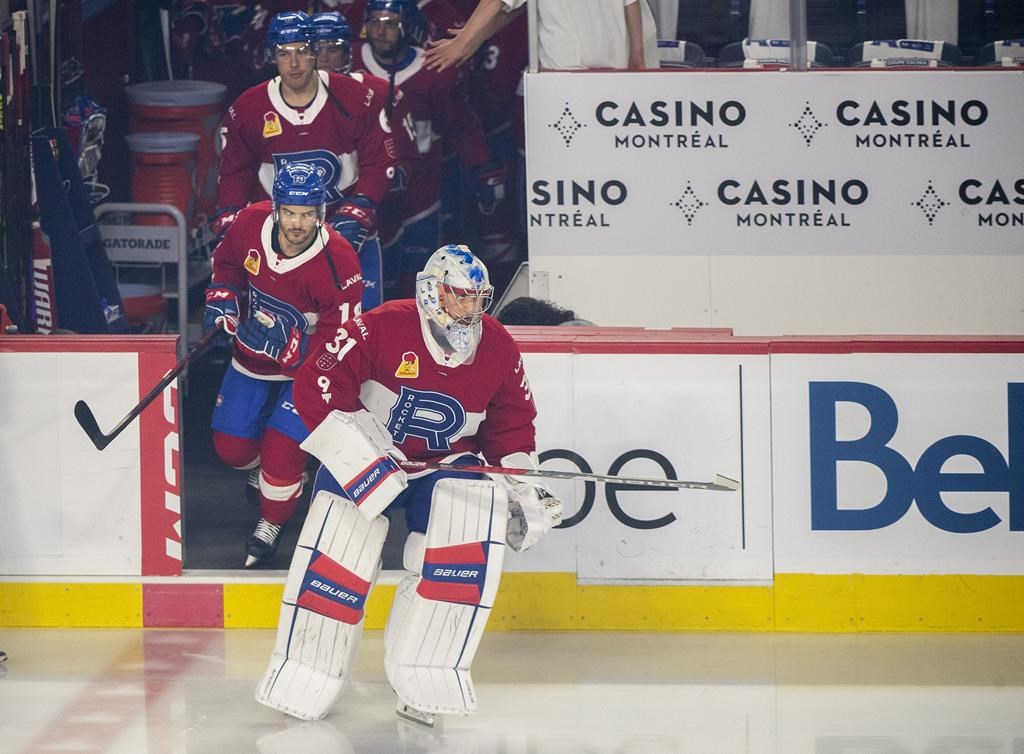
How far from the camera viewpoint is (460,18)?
9820mm

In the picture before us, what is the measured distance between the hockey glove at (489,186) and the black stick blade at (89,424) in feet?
14.0

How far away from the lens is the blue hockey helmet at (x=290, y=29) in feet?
23.2

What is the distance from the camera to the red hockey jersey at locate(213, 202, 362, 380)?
621 centimetres

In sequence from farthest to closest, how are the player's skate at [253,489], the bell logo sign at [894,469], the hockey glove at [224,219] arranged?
the player's skate at [253,489] < the hockey glove at [224,219] < the bell logo sign at [894,469]

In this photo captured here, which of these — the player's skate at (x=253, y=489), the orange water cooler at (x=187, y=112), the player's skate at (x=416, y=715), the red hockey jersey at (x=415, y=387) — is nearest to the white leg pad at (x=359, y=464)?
the red hockey jersey at (x=415, y=387)

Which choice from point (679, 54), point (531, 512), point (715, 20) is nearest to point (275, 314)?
point (531, 512)

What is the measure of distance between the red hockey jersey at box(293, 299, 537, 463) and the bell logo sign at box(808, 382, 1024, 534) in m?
1.09

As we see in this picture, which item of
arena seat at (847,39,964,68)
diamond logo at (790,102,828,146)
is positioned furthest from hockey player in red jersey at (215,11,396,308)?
arena seat at (847,39,964,68)

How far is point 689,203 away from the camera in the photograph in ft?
25.2

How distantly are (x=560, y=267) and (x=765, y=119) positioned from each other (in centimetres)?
106

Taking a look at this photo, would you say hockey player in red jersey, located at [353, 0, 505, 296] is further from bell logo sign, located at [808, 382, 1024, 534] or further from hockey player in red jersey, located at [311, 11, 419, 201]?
bell logo sign, located at [808, 382, 1024, 534]

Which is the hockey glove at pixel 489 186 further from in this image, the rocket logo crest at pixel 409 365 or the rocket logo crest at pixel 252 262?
the rocket logo crest at pixel 409 365

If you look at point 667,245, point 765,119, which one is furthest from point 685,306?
point 765,119

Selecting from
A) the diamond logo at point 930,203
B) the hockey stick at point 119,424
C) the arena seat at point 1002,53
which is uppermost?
the arena seat at point 1002,53
